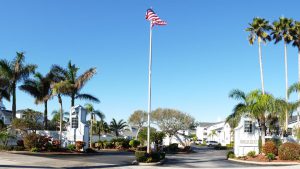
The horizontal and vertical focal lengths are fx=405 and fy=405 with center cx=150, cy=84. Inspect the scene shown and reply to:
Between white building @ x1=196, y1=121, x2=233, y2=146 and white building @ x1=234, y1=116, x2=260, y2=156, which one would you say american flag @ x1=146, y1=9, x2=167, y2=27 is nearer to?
white building @ x1=234, y1=116, x2=260, y2=156

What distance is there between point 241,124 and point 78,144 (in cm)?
1569

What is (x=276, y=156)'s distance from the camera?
34.2 meters

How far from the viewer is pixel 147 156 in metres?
29.1

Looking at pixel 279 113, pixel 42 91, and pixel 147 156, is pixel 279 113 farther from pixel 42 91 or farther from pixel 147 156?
pixel 42 91

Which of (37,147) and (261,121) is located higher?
(261,121)

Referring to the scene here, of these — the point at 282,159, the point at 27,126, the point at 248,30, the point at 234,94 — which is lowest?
the point at 282,159

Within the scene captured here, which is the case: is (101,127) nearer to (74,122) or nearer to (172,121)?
(172,121)

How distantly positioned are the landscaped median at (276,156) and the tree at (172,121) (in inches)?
1329

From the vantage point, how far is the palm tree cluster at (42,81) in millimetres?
43250

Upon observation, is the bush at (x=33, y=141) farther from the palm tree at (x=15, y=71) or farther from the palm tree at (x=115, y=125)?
the palm tree at (x=115, y=125)

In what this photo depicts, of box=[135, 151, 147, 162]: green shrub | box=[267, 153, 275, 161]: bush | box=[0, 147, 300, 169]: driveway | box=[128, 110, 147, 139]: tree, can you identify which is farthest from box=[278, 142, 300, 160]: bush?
box=[128, 110, 147, 139]: tree

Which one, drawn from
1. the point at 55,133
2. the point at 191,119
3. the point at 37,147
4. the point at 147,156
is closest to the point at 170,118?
the point at 191,119

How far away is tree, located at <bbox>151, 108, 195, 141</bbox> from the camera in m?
68.5

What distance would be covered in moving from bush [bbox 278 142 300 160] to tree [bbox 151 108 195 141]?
116 ft
